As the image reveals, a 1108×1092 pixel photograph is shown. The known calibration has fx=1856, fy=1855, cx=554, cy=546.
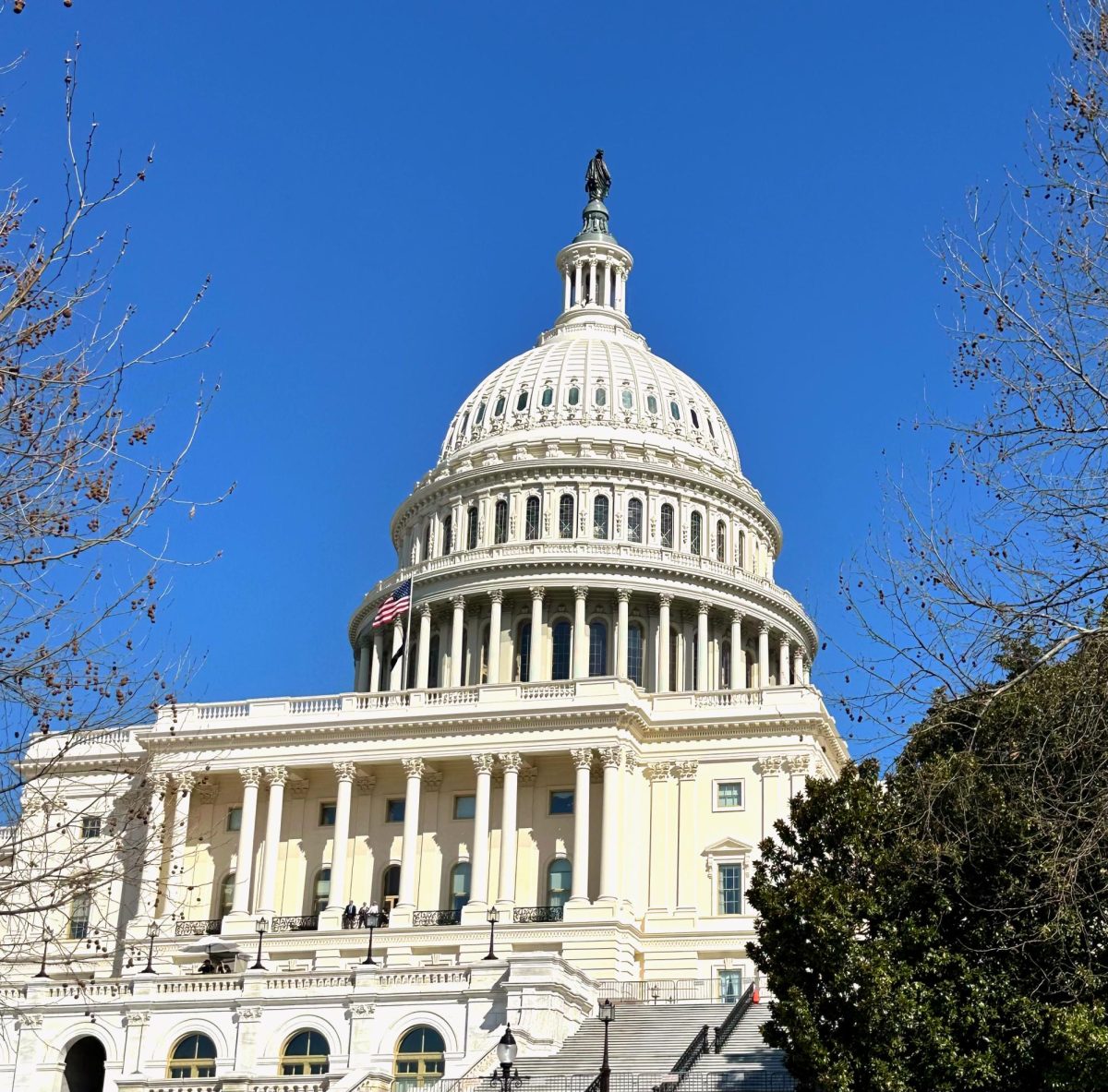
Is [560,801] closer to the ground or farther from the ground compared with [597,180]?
closer to the ground

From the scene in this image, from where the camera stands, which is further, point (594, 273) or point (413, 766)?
point (594, 273)

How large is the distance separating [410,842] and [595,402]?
42.5m

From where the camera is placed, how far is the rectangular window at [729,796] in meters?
82.9

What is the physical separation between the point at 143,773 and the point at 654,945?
167ft

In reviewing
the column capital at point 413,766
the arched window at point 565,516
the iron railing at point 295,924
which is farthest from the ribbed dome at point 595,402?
the iron railing at point 295,924

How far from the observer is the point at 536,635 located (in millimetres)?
102812

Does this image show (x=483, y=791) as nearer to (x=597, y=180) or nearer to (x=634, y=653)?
(x=634, y=653)

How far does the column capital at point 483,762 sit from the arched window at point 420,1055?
24964mm

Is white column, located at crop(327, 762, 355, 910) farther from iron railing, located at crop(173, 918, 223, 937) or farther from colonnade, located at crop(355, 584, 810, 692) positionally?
colonnade, located at crop(355, 584, 810, 692)

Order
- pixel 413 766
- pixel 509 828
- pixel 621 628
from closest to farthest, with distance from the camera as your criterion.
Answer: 1. pixel 509 828
2. pixel 413 766
3. pixel 621 628

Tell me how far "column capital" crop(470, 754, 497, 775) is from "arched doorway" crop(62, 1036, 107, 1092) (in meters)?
24.8

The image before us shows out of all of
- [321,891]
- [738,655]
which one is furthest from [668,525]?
[321,891]

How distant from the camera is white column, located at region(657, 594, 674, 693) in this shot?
101 meters

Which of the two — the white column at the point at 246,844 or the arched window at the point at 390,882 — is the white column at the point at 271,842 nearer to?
the white column at the point at 246,844
